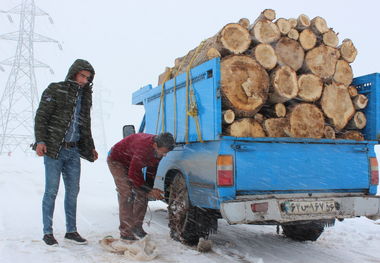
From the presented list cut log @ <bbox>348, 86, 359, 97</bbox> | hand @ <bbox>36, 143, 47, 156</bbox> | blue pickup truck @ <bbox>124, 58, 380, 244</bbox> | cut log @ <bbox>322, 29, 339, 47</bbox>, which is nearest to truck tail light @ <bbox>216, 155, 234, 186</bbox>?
blue pickup truck @ <bbox>124, 58, 380, 244</bbox>

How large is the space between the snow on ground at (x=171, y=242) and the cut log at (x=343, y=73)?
205 cm

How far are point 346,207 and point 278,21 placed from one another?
2.31 metres

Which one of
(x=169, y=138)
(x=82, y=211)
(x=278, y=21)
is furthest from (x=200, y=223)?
(x=82, y=211)

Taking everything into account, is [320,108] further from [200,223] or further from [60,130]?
[60,130]

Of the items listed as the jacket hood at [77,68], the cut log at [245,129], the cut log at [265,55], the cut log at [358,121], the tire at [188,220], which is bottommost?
the tire at [188,220]


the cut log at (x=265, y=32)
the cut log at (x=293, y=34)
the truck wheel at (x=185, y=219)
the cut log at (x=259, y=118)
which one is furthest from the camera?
the cut log at (x=293, y=34)

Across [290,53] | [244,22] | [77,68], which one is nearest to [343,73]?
[290,53]

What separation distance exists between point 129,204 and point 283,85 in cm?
228

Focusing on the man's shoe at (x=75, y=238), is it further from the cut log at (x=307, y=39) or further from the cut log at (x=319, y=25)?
the cut log at (x=319, y=25)

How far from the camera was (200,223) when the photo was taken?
14.5ft

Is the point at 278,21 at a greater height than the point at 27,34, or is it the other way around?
the point at 27,34

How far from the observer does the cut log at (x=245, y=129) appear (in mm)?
4214

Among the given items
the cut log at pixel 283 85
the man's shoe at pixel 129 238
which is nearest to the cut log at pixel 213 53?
the cut log at pixel 283 85

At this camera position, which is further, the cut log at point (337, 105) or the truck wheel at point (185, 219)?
the cut log at point (337, 105)
